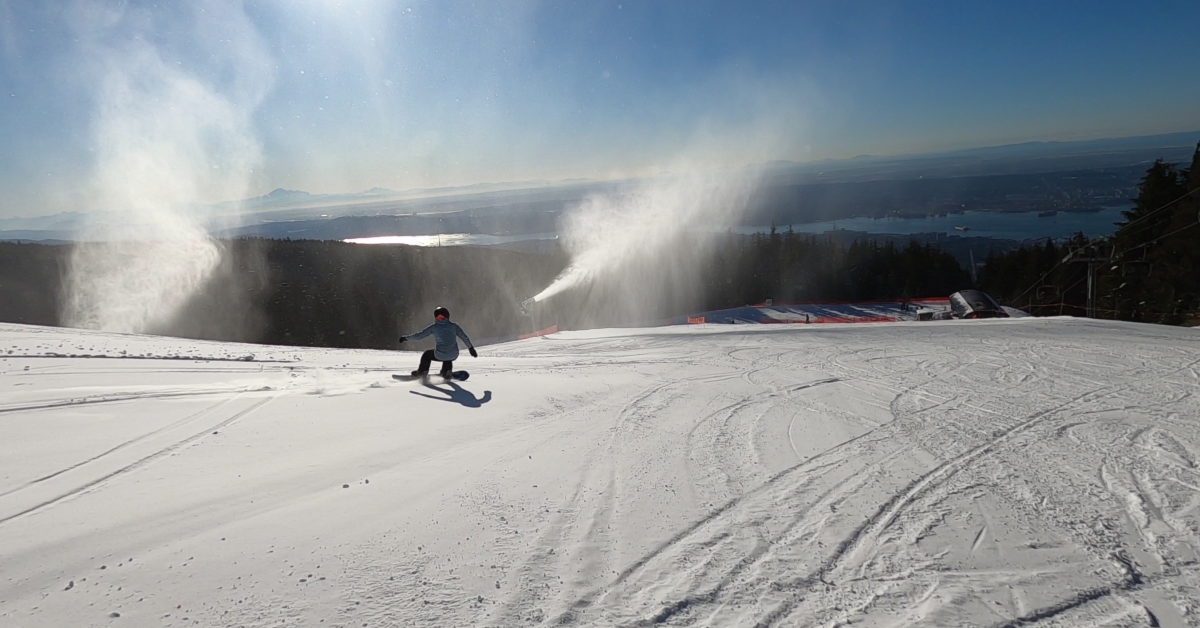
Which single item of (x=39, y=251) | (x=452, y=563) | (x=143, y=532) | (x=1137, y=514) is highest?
(x=39, y=251)

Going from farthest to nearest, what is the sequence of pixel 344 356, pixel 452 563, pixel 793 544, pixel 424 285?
pixel 424 285, pixel 344 356, pixel 793 544, pixel 452 563

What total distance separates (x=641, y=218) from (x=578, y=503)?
67769 mm

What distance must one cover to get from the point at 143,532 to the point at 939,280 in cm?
8030

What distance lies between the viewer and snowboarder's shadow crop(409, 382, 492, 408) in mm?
7348

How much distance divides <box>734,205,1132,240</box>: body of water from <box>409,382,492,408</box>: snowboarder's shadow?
7459 cm

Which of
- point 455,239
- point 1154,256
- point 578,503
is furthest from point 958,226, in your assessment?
→ point 578,503

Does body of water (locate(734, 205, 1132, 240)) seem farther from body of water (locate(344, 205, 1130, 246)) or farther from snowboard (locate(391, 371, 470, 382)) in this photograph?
snowboard (locate(391, 371, 470, 382))

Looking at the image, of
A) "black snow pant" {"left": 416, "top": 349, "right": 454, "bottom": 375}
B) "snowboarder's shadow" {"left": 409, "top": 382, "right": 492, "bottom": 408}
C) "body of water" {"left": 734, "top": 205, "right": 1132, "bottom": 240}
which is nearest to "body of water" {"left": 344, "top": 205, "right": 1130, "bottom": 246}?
"body of water" {"left": 734, "top": 205, "right": 1132, "bottom": 240}

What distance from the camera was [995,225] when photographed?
89.4 metres

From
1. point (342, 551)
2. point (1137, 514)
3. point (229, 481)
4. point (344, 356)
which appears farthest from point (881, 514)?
point (344, 356)

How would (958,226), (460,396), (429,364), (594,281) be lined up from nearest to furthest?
(460,396), (429,364), (594,281), (958,226)

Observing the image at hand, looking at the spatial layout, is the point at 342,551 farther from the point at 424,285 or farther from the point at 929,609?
the point at 424,285

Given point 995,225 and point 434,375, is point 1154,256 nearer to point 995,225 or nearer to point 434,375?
point 434,375

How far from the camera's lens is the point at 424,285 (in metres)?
75.3
